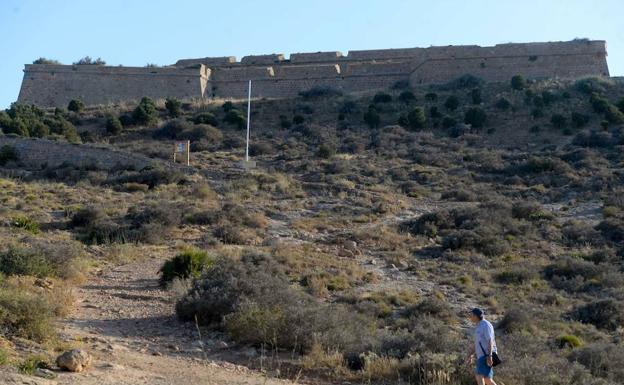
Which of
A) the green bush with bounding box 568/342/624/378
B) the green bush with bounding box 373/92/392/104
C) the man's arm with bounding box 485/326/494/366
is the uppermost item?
the green bush with bounding box 373/92/392/104

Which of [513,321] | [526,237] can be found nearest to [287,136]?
[526,237]

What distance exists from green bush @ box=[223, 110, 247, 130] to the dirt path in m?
28.2

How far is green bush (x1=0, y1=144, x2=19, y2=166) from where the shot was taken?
33094 mm

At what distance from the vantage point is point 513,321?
1247cm

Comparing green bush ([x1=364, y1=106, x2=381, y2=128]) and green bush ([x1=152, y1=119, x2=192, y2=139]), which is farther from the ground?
green bush ([x1=364, y1=106, x2=381, y2=128])

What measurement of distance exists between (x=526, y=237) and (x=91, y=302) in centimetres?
1365

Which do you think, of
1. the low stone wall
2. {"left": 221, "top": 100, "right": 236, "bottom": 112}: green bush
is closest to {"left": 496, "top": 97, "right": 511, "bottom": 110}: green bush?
{"left": 221, "top": 100, "right": 236, "bottom": 112}: green bush

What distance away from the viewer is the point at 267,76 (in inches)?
1893

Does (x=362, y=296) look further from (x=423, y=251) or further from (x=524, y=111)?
(x=524, y=111)

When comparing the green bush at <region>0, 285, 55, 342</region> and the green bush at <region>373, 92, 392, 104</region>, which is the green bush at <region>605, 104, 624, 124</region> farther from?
the green bush at <region>0, 285, 55, 342</region>

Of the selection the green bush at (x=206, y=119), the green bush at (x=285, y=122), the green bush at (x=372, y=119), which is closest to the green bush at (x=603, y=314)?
the green bush at (x=372, y=119)

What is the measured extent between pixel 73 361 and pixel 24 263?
18.2 ft

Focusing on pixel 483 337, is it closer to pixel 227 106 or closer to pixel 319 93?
pixel 227 106

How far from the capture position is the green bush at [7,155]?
33094mm
